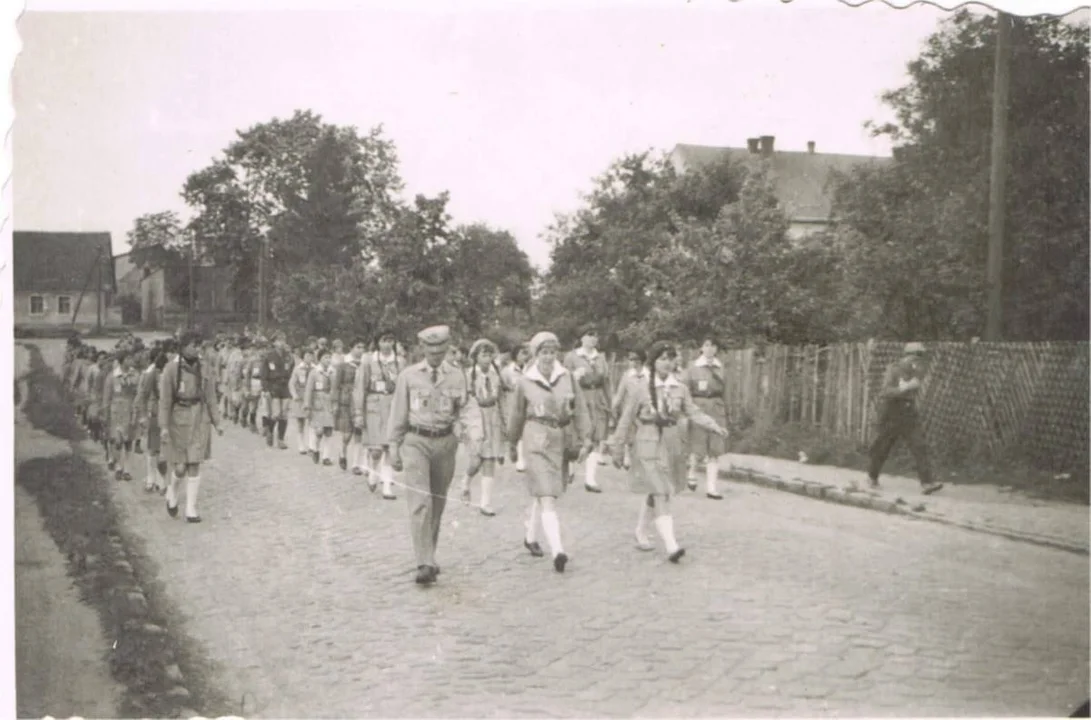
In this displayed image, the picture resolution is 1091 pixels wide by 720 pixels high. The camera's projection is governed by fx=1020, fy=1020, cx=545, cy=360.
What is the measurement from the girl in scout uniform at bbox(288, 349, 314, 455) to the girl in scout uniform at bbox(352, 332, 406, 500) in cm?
47

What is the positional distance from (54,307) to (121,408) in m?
1.37

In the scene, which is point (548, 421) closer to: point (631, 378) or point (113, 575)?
point (631, 378)

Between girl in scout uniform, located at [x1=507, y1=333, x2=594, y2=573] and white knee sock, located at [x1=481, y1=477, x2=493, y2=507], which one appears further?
white knee sock, located at [x1=481, y1=477, x2=493, y2=507]

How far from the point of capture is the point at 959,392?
7.85 m

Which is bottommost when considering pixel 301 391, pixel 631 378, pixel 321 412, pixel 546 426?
pixel 321 412

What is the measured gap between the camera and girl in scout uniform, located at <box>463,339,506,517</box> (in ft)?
26.1

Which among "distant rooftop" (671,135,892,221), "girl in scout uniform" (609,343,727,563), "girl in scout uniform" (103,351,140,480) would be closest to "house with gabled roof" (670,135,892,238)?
"distant rooftop" (671,135,892,221)

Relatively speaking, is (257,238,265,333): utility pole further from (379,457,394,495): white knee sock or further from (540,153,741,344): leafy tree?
(379,457,394,495): white knee sock

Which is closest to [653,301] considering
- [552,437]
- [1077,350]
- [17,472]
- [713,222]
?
[713,222]

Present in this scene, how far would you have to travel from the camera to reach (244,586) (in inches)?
227

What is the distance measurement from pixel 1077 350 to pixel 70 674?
601 cm

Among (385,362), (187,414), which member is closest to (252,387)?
(187,414)

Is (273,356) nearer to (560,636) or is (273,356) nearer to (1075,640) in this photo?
(560,636)

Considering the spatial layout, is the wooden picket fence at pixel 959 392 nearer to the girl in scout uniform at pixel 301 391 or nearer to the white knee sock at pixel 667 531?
the white knee sock at pixel 667 531
